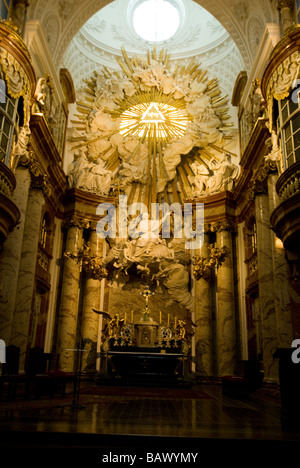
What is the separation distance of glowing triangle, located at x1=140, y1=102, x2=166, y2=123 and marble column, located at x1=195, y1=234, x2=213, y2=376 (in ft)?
18.5

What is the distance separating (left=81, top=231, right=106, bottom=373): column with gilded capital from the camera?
1512cm

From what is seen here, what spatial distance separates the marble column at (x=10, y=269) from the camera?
1045 centimetres

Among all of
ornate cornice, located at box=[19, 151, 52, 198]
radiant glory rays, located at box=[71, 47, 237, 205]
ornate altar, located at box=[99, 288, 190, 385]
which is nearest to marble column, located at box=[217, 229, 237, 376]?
ornate altar, located at box=[99, 288, 190, 385]

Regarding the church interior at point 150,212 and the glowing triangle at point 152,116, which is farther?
the glowing triangle at point 152,116

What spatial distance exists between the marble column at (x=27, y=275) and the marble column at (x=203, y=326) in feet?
20.6

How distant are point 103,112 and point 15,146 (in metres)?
8.01

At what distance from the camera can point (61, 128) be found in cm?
1670

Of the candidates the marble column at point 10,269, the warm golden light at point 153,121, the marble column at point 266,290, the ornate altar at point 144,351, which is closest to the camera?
the marble column at point 10,269

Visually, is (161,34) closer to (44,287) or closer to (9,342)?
(44,287)

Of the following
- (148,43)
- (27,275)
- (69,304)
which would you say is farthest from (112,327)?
(148,43)

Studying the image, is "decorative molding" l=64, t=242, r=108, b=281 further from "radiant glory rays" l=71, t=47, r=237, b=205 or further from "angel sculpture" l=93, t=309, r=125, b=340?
"radiant glory rays" l=71, t=47, r=237, b=205

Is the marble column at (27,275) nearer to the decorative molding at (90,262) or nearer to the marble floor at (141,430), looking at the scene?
the decorative molding at (90,262)

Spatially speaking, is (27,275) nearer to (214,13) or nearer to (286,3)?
(286,3)

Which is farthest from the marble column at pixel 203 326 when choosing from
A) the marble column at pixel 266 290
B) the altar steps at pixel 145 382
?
the marble column at pixel 266 290
